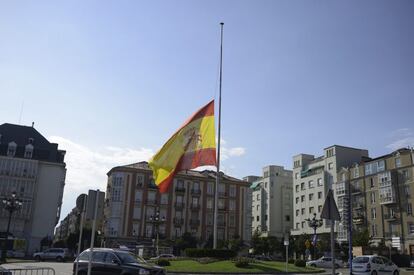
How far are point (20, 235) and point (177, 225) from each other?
1019 inches

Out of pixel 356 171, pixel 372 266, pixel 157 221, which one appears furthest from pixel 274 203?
pixel 372 266

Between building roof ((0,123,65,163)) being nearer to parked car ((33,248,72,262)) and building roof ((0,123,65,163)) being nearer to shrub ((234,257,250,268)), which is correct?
parked car ((33,248,72,262))

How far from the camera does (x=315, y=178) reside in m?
89.2

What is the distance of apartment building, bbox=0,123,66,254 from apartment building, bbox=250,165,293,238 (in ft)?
161

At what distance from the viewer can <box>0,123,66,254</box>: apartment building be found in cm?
6856

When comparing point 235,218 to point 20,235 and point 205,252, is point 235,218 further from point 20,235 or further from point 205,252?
point 205,252

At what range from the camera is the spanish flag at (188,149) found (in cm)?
2688

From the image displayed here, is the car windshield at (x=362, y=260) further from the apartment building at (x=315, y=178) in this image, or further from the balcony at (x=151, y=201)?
the apartment building at (x=315, y=178)

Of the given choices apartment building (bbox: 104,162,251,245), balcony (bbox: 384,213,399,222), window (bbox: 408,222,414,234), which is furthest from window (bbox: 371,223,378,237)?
apartment building (bbox: 104,162,251,245)

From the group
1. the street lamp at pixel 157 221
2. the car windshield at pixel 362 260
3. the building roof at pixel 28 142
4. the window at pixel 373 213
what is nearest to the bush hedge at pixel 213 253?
the car windshield at pixel 362 260

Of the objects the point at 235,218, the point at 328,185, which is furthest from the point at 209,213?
the point at 328,185

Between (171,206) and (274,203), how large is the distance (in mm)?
33015

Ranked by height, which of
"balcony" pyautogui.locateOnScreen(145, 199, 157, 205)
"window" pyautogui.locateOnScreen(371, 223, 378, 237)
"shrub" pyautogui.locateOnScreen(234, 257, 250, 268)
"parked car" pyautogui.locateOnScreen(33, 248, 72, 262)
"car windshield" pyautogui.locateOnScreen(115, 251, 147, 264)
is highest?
"balcony" pyautogui.locateOnScreen(145, 199, 157, 205)

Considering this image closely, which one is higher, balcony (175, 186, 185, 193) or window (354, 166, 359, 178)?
window (354, 166, 359, 178)
